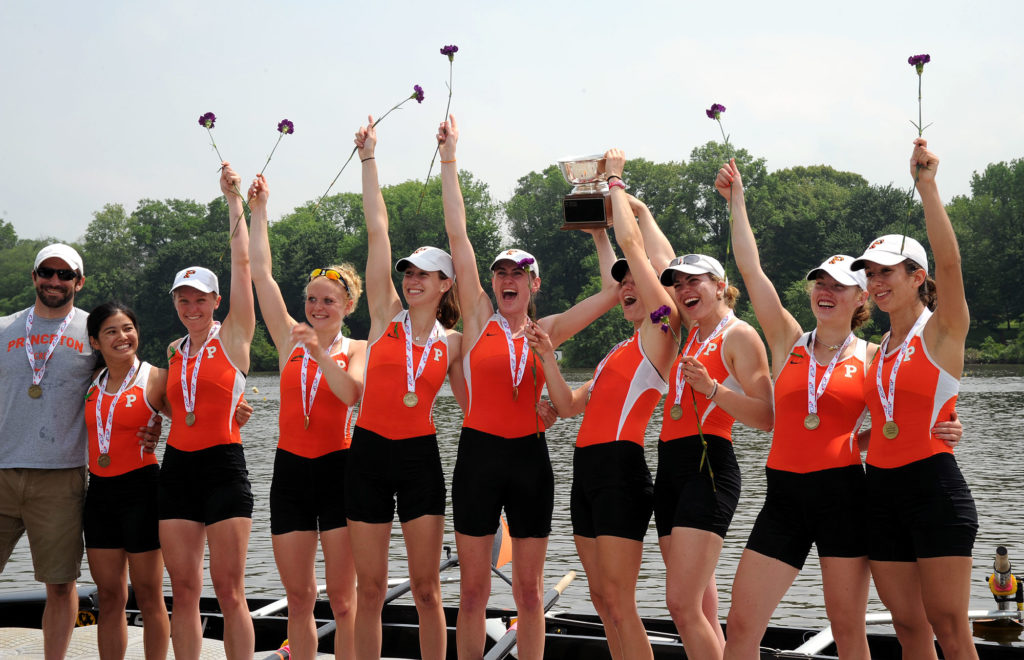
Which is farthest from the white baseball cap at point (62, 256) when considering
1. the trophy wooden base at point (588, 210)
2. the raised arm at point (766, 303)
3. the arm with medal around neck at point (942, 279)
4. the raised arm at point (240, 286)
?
the arm with medal around neck at point (942, 279)

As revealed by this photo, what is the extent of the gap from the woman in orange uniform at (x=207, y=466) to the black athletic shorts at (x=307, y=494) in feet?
0.64

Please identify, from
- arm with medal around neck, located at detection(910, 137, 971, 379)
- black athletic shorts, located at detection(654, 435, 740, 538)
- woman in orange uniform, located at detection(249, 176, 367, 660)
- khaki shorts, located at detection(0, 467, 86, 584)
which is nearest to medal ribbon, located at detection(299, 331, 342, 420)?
woman in orange uniform, located at detection(249, 176, 367, 660)

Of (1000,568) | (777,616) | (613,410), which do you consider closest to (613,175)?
(613,410)

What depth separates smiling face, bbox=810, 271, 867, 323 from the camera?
5.16 meters

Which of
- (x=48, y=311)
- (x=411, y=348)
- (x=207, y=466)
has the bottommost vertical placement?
(x=207, y=466)

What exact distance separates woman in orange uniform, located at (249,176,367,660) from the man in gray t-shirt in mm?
1320

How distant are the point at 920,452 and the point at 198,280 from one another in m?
4.34

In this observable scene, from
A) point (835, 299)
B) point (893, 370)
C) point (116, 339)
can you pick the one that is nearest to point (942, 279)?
point (893, 370)

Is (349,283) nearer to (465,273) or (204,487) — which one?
(465,273)

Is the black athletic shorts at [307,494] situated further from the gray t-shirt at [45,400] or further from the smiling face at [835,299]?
the smiling face at [835,299]

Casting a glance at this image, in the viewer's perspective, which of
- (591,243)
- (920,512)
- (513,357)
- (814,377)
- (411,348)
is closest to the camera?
(920,512)

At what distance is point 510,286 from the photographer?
5926 millimetres

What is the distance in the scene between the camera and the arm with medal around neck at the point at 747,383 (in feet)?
16.9

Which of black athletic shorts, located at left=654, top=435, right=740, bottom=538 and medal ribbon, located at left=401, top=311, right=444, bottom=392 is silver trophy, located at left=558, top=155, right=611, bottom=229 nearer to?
medal ribbon, located at left=401, top=311, right=444, bottom=392
